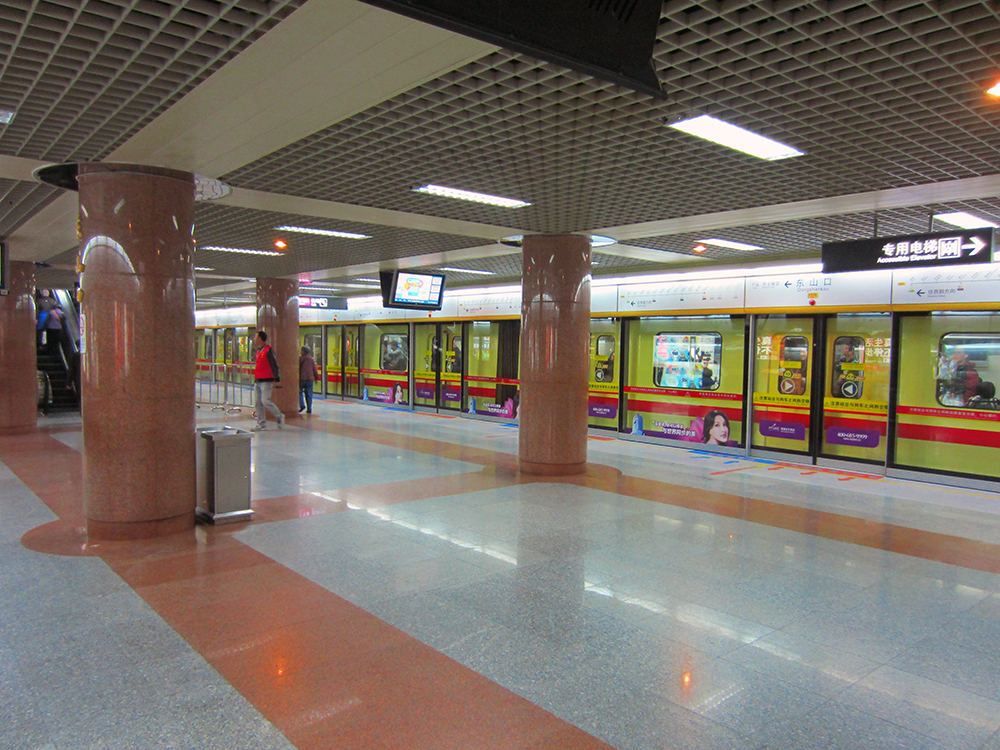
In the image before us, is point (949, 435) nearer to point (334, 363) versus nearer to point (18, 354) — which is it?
point (18, 354)

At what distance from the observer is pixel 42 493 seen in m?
6.97

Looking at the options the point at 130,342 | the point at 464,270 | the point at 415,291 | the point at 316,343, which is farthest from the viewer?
the point at 316,343

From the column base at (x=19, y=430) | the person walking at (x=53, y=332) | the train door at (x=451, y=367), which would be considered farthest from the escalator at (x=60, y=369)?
the train door at (x=451, y=367)

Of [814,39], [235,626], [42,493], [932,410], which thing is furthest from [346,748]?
[932,410]

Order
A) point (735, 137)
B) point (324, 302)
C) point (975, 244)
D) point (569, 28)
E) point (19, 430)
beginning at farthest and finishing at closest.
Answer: point (324, 302) → point (19, 430) → point (975, 244) → point (735, 137) → point (569, 28)

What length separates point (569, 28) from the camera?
2018mm

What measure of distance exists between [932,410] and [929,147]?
5363mm

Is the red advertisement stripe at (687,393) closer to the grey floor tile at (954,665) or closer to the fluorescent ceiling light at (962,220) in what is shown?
the fluorescent ceiling light at (962,220)

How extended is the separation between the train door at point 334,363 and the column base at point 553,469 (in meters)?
13.5

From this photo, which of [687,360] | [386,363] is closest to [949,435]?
[687,360]

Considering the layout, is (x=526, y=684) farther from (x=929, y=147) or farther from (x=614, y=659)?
(x=929, y=147)

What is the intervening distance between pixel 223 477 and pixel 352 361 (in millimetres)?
14996

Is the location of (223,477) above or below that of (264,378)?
below

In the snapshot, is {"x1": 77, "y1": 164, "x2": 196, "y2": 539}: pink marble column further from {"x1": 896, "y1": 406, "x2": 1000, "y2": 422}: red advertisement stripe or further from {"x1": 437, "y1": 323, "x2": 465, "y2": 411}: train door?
{"x1": 437, "y1": 323, "x2": 465, "y2": 411}: train door
